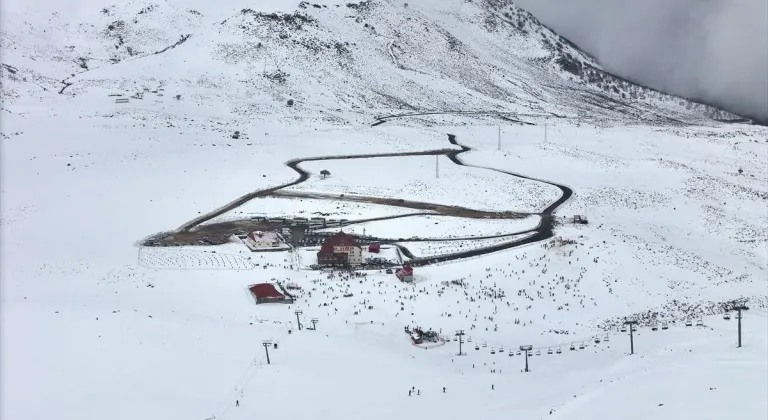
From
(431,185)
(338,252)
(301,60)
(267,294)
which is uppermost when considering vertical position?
(301,60)

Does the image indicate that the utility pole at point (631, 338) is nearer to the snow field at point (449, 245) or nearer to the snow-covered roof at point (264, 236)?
the snow field at point (449, 245)

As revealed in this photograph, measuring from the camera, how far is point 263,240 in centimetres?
4447

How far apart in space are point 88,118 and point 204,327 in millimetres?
51150

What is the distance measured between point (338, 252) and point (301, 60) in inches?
2930

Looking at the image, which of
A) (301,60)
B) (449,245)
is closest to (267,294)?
(449,245)

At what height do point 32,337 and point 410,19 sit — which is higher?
→ point 410,19

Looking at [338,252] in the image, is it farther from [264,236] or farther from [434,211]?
[434,211]

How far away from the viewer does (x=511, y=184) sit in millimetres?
64188

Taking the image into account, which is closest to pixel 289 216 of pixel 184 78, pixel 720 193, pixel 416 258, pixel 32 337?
pixel 416 258

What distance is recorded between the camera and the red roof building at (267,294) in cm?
3503

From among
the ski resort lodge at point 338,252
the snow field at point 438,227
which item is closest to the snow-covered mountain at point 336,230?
the snow field at point 438,227

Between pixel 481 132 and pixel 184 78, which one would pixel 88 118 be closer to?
pixel 184 78

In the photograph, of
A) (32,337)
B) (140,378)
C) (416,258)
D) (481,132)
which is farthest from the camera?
(481,132)

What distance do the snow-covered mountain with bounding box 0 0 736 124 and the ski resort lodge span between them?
51.6 m
